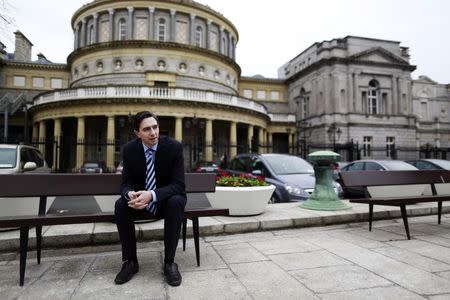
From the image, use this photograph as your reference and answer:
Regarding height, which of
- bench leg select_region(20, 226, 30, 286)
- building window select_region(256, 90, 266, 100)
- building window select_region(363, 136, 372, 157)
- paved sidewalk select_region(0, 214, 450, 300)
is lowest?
paved sidewalk select_region(0, 214, 450, 300)

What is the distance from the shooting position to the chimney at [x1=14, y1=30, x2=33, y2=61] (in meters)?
41.4

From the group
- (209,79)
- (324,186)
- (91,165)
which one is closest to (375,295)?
(324,186)

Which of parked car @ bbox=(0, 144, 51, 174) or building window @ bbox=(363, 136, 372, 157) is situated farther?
building window @ bbox=(363, 136, 372, 157)

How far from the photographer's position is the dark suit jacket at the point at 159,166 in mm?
3461

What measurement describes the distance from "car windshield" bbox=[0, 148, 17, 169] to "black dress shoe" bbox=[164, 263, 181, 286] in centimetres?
527

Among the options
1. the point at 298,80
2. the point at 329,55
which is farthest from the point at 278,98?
the point at 329,55

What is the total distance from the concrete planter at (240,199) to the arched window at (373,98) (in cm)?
3649

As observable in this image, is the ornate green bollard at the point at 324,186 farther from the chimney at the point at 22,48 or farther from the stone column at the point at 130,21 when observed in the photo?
the chimney at the point at 22,48

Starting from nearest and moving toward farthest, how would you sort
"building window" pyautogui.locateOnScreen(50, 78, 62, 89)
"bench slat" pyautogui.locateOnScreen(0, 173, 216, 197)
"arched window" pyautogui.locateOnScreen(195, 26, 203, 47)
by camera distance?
"bench slat" pyautogui.locateOnScreen(0, 173, 216, 197)
"arched window" pyautogui.locateOnScreen(195, 26, 203, 47)
"building window" pyautogui.locateOnScreen(50, 78, 62, 89)

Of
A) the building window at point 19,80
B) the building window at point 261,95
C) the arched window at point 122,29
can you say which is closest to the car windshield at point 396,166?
the arched window at point 122,29

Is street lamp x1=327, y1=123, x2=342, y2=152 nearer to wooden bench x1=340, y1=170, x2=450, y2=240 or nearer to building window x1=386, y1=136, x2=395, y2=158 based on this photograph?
building window x1=386, y1=136, x2=395, y2=158

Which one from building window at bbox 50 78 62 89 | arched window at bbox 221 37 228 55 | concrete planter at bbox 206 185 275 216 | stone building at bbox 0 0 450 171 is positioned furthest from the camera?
arched window at bbox 221 37 228 55

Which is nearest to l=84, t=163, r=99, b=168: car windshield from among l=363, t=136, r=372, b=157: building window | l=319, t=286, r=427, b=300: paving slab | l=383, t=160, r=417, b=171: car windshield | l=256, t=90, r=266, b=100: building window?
l=383, t=160, r=417, b=171: car windshield

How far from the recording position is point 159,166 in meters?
3.49
